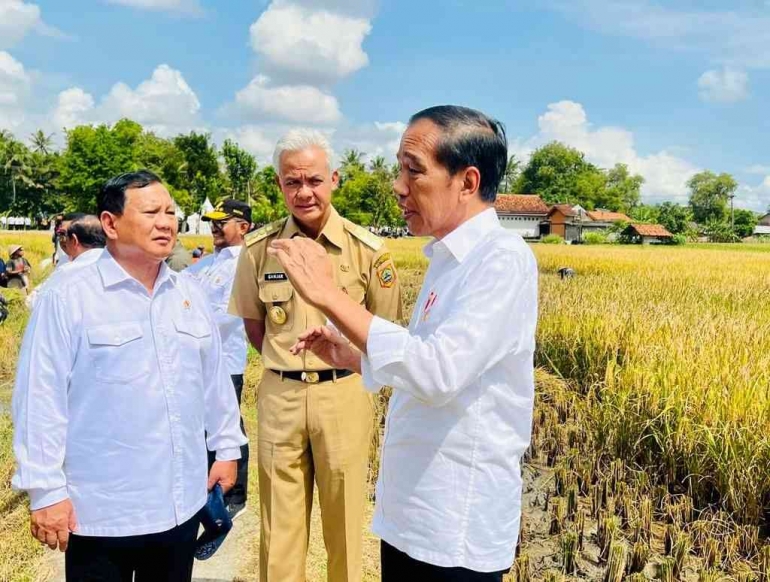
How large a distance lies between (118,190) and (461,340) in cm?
123

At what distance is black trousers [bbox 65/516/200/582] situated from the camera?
66.4 inches

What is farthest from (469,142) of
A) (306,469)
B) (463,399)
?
(306,469)

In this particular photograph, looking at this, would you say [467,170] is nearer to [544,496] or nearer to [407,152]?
[407,152]

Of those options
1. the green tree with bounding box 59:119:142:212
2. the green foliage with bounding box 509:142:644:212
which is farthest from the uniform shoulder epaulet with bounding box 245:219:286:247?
the green foliage with bounding box 509:142:644:212

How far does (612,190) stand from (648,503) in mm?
86978

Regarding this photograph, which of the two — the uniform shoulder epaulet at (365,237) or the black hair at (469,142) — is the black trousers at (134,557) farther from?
the black hair at (469,142)

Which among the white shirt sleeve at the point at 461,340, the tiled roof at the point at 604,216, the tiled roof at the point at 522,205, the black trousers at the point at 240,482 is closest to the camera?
the white shirt sleeve at the point at 461,340

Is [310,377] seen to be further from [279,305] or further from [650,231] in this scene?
[650,231]

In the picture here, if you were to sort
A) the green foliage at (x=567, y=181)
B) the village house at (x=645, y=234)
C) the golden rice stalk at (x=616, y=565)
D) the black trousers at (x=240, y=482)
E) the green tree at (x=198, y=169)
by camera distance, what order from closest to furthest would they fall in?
the golden rice stalk at (x=616, y=565) < the black trousers at (x=240, y=482) < the green tree at (x=198, y=169) < the village house at (x=645, y=234) < the green foliage at (x=567, y=181)

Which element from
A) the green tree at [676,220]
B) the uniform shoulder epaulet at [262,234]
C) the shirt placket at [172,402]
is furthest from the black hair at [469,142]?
the green tree at [676,220]

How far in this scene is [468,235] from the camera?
1356mm

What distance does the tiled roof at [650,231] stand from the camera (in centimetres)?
5183

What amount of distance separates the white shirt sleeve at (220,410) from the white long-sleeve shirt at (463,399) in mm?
844

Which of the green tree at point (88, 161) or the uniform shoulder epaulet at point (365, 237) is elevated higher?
the green tree at point (88, 161)
